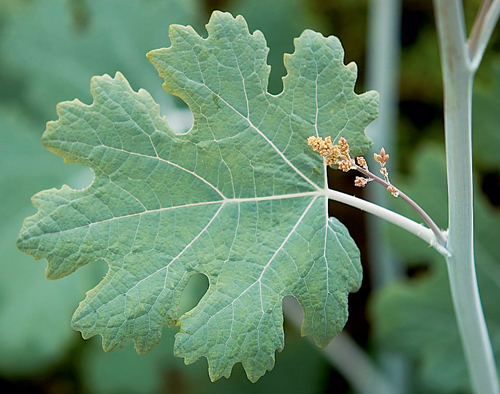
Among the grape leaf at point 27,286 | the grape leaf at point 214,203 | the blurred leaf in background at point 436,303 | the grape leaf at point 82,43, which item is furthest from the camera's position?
the grape leaf at point 82,43

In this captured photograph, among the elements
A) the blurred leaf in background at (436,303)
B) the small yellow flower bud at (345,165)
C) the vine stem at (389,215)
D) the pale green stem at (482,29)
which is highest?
the pale green stem at (482,29)

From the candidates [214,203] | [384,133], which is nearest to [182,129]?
[384,133]

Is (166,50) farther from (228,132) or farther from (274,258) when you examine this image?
(274,258)

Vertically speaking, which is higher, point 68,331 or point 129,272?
point 129,272

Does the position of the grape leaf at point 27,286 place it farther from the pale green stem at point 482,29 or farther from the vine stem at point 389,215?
the pale green stem at point 482,29

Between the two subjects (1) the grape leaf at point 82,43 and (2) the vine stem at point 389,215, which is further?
(1) the grape leaf at point 82,43

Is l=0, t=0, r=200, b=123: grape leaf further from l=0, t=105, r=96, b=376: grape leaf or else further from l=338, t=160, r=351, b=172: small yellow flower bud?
l=338, t=160, r=351, b=172: small yellow flower bud

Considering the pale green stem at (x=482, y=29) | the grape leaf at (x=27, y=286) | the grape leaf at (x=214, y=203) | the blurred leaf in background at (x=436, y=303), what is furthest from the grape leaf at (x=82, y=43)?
the pale green stem at (x=482, y=29)

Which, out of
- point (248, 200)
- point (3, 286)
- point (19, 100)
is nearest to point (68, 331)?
point (3, 286)
